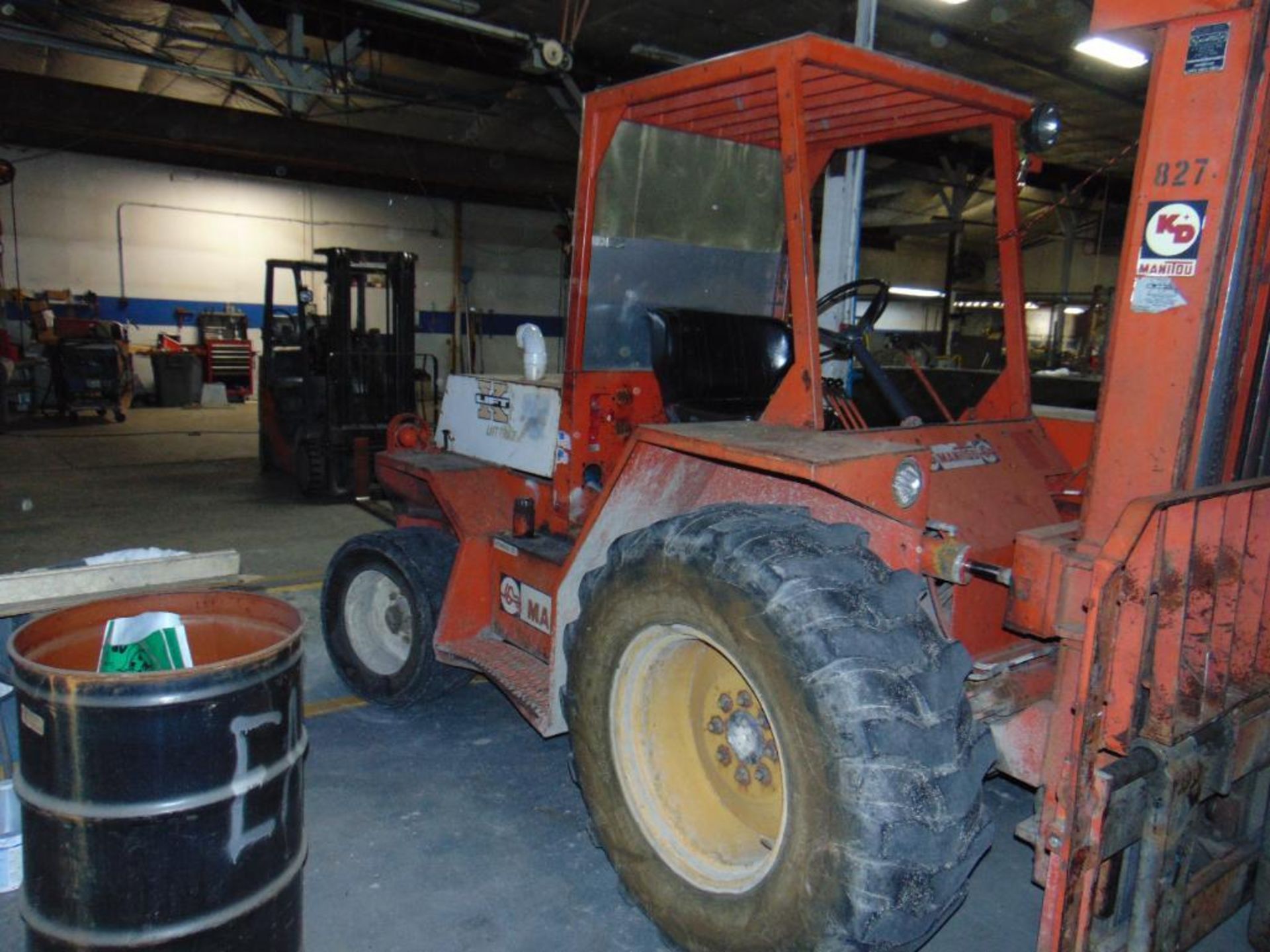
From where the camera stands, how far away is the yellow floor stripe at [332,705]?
454 centimetres

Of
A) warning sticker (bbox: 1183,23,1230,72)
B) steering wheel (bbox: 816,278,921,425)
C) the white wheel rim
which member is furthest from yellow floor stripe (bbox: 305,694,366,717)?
warning sticker (bbox: 1183,23,1230,72)

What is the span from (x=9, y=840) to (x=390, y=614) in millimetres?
1882

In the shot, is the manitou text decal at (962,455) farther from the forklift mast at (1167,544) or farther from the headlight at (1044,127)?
the headlight at (1044,127)

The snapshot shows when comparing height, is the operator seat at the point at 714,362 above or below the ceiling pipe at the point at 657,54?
below

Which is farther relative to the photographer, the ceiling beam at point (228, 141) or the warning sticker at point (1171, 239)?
the ceiling beam at point (228, 141)

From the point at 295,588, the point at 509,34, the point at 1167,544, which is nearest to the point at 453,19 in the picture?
the point at 509,34

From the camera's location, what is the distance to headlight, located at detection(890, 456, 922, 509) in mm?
2490

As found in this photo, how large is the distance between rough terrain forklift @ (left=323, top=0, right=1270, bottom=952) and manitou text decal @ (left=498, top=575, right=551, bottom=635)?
134mm

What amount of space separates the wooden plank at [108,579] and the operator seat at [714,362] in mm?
1894

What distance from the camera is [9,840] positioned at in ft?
10.0

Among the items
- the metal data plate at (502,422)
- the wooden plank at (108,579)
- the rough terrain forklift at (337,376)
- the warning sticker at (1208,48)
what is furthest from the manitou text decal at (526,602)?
the rough terrain forklift at (337,376)

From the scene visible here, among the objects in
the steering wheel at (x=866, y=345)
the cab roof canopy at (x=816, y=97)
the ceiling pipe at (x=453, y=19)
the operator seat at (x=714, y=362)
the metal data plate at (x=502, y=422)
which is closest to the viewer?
the cab roof canopy at (x=816, y=97)

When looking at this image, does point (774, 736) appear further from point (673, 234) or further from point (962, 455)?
point (673, 234)

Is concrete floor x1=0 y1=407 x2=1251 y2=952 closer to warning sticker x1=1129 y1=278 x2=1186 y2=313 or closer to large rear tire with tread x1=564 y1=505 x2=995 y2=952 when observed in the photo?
large rear tire with tread x1=564 y1=505 x2=995 y2=952
